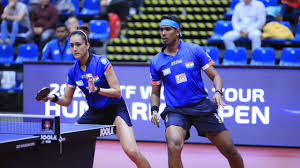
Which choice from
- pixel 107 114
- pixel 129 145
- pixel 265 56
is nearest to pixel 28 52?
pixel 265 56

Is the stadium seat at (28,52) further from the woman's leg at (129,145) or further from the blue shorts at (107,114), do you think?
the woman's leg at (129,145)

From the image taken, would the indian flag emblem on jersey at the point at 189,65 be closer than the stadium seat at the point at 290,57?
Yes

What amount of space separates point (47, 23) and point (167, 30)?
25.6 feet

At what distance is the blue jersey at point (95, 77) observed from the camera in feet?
19.5

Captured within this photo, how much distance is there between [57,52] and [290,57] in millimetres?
4839

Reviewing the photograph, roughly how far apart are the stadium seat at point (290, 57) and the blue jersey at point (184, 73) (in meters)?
5.43

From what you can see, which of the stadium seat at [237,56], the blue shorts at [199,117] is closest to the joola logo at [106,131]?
the blue shorts at [199,117]

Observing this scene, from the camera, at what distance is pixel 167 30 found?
229 inches

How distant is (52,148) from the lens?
5.29m

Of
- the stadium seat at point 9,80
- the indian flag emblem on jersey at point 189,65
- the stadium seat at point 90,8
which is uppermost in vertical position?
the stadium seat at point 90,8

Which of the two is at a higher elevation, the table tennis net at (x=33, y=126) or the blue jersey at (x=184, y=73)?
the blue jersey at (x=184, y=73)

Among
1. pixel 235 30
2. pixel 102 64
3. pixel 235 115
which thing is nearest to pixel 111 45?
pixel 235 30

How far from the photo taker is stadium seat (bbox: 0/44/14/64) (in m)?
13.0

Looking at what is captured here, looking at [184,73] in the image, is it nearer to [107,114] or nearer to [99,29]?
[107,114]
